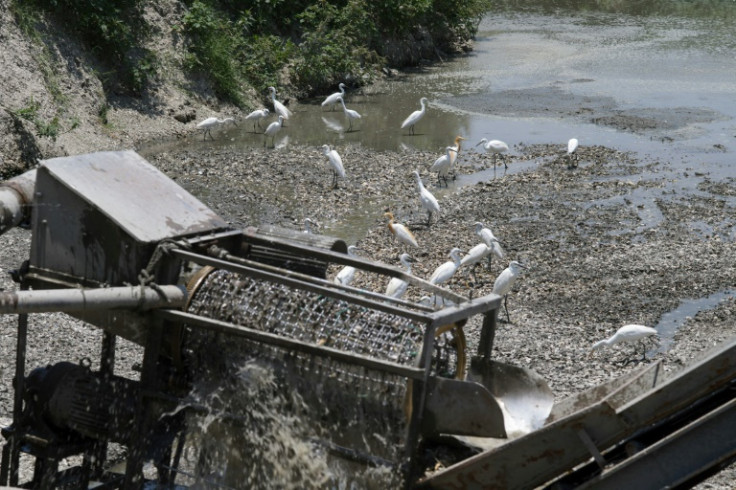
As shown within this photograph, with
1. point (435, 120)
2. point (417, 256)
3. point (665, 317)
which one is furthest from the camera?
point (435, 120)

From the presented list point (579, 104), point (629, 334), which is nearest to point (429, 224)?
point (629, 334)

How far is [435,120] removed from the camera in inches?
911

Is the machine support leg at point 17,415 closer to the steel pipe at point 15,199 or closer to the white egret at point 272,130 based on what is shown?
the steel pipe at point 15,199

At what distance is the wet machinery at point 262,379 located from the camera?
4.64m

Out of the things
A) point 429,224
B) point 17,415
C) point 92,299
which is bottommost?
point 429,224

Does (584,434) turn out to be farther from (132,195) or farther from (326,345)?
(132,195)

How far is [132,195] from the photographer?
5625 mm

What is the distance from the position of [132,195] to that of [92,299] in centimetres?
96

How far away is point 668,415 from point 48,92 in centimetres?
1446

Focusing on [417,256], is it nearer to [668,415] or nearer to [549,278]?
[549,278]

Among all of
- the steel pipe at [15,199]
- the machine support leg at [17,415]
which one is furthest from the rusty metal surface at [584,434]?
the steel pipe at [15,199]

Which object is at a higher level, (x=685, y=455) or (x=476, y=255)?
(x=685, y=455)

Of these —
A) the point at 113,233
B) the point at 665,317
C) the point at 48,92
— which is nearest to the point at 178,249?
the point at 113,233

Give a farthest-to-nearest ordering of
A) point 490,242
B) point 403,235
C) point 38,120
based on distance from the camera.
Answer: point 38,120
point 403,235
point 490,242
